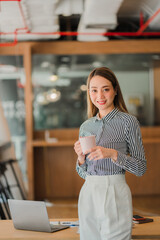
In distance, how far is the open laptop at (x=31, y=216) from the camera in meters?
2.29

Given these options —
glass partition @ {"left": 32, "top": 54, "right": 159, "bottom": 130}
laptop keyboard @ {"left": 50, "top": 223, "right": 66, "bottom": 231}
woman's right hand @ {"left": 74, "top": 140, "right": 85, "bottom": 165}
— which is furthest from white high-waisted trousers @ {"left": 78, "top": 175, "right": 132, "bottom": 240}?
glass partition @ {"left": 32, "top": 54, "right": 159, "bottom": 130}

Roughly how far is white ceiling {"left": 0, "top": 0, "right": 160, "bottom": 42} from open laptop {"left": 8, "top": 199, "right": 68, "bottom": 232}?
300cm

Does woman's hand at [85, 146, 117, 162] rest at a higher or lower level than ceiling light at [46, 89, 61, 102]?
lower

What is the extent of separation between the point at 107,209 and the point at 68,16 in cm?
431

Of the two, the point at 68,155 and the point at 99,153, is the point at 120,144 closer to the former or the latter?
the point at 99,153

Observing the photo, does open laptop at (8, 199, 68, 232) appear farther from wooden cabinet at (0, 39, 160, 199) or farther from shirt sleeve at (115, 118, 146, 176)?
wooden cabinet at (0, 39, 160, 199)

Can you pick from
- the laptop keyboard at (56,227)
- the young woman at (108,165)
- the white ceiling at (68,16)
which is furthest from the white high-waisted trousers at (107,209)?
the white ceiling at (68,16)

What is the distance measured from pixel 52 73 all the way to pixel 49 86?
21 centimetres

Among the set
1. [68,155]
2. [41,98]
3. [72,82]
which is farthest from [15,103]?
[68,155]

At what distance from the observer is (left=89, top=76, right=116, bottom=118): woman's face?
2.09 m

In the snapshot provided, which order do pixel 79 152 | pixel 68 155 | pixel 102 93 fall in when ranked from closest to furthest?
pixel 79 152 < pixel 102 93 < pixel 68 155

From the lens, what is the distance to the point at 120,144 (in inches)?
80.1

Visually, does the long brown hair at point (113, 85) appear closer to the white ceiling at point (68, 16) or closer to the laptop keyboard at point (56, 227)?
the laptop keyboard at point (56, 227)

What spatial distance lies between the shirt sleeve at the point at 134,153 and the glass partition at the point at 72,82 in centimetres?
462
